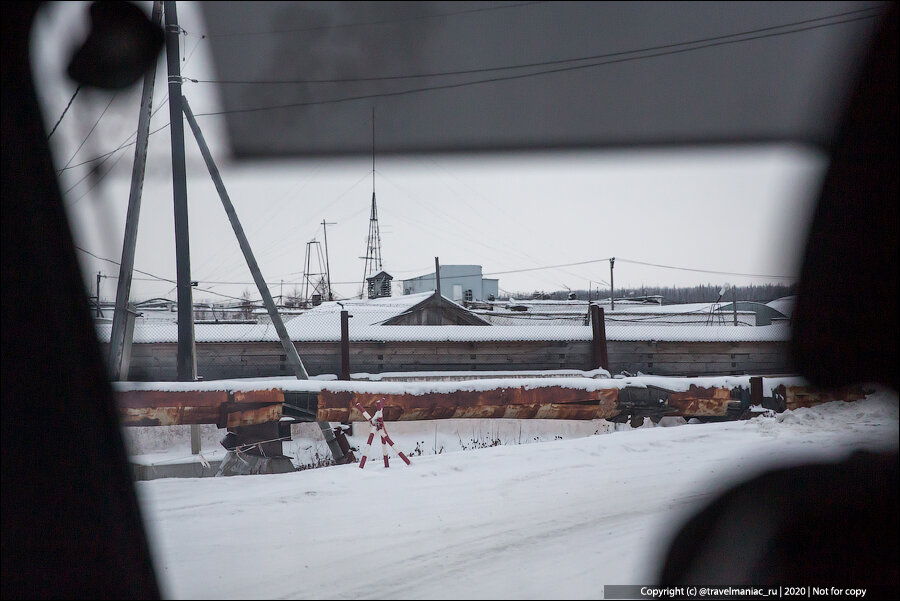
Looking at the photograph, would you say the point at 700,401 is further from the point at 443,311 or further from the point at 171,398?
the point at 443,311

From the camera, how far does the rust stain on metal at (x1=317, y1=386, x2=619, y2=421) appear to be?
264 inches

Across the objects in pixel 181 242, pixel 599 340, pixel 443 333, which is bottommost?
pixel 599 340

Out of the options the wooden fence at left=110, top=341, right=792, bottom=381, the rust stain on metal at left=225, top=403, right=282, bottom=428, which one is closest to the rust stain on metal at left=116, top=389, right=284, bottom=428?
the rust stain on metal at left=225, top=403, right=282, bottom=428

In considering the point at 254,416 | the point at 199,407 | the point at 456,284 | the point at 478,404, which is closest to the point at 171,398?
the point at 199,407

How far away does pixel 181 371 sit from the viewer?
9.11m

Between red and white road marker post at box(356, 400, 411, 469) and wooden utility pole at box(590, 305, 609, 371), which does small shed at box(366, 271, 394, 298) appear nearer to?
wooden utility pole at box(590, 305, 609, 371)

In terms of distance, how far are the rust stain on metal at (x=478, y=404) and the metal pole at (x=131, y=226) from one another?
319 cm

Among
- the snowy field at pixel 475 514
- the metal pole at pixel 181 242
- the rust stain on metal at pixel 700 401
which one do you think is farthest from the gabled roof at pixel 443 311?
the snowy field at pixel 475 514

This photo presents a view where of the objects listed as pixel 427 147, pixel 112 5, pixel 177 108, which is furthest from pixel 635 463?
pixel 177 108

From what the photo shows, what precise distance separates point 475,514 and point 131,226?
6.45 meters

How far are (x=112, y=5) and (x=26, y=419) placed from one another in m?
3.48

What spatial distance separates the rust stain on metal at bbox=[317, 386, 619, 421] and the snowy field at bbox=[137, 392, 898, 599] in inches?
25.8

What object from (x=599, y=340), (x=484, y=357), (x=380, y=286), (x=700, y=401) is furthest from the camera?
(x=380, y=286)

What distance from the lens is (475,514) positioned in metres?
4.07
